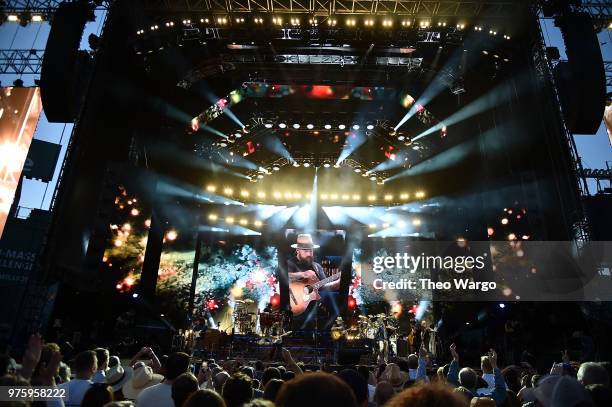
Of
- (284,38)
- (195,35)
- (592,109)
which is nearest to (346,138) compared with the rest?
(284,38)

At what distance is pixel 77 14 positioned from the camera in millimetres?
9070

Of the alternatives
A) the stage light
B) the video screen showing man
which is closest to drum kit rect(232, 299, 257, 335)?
the video screen showing man

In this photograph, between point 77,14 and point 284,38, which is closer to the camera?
point 77,14

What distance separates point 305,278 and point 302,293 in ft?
2.13

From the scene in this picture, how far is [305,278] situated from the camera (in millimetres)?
16359

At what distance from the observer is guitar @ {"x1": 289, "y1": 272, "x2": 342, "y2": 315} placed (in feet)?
52.3

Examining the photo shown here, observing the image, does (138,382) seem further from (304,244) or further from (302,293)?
(304,244)

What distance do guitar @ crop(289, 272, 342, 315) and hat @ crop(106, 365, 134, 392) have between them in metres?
12.8

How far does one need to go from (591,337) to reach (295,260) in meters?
10.7

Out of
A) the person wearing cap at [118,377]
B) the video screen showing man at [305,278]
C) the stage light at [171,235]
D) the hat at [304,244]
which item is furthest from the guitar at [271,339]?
the person wearing cap at [118,377]

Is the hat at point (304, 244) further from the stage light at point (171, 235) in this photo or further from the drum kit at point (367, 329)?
the stage light at point (171, 235)

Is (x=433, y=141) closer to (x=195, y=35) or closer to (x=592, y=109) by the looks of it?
(x=592, y=109)

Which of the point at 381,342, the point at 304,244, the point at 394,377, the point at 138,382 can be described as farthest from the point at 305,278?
the point at 138,382

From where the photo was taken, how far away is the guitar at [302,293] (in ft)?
52.3
